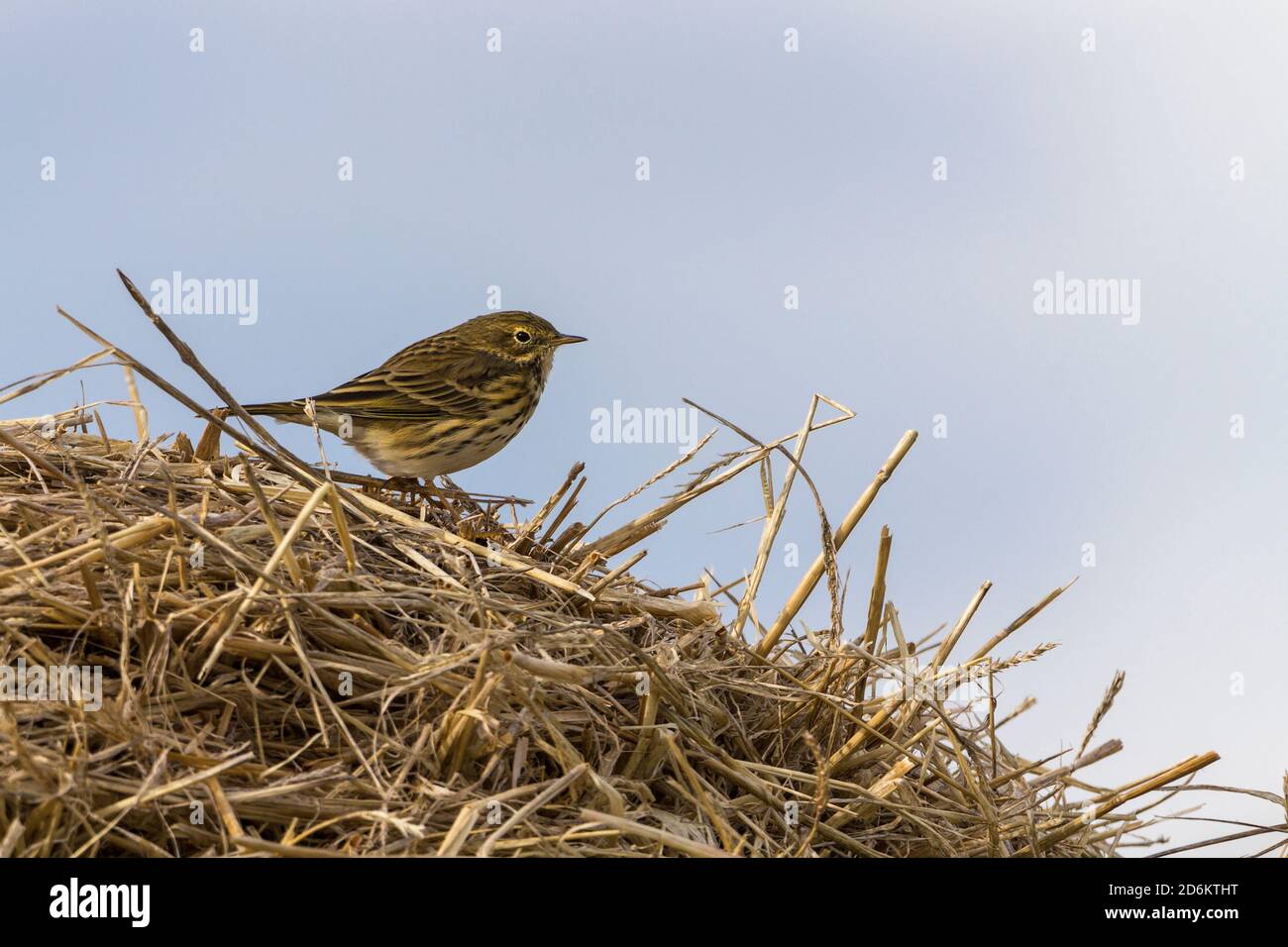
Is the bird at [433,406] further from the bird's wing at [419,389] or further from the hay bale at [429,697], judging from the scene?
the hay bale at [429,697]

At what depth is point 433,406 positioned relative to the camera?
7.70 m

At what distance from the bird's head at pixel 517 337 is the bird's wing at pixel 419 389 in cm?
27

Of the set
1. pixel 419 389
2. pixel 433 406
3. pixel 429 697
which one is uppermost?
pixel 419 389

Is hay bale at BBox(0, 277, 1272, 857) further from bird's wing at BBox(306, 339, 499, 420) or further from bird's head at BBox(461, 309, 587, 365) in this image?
bird's head at BBox(461, 309, 587, 365)

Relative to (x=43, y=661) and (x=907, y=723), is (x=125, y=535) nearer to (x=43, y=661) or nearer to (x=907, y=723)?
(x=43, y=661)

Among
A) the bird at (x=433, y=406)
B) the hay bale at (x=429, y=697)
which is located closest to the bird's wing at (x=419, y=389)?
the bird at (x=433, y=406)

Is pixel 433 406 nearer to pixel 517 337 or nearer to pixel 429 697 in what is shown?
pixel 517 337

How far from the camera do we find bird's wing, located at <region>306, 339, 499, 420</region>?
25.1 ft

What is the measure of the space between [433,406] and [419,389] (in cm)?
27

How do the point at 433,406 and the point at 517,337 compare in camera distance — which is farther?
the point at 517,337

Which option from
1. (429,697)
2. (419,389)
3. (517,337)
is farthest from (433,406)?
(429,697)

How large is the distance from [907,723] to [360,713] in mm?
2503
